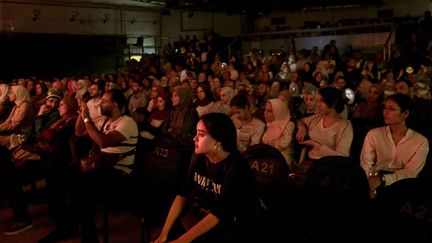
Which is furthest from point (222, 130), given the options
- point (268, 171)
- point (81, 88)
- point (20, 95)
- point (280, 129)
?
point (81, 88)

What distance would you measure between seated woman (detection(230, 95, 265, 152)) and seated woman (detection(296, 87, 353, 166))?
0.62 meters

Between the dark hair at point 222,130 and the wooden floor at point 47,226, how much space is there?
7.40 feet

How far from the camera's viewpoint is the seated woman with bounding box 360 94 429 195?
3.92 metres

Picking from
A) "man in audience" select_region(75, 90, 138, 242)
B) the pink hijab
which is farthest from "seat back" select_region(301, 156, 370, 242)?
"man in audience" select_region(75, 90, 138, 242)

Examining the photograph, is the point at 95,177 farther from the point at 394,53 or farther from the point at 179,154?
the point at 394,53

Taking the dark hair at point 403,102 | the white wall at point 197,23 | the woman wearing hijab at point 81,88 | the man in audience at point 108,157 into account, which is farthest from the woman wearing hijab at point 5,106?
the white wall at point 197,23

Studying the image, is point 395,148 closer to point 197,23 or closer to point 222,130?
point 222,130

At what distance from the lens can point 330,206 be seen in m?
3.18

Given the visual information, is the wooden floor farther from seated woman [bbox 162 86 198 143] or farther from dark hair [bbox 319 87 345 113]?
dark hair [bbox 319 87 345 113]

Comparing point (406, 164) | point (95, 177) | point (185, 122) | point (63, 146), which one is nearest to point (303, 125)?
point (406, 164)

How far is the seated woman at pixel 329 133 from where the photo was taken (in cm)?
457

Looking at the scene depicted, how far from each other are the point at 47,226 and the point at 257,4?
16.1 m

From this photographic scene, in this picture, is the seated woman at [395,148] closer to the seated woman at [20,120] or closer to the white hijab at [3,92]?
the seated woman at [20,120]

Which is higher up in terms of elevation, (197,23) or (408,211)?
(197,23)
